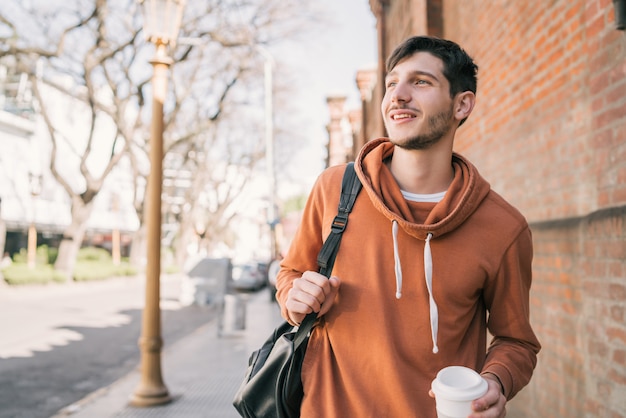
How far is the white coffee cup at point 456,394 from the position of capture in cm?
148

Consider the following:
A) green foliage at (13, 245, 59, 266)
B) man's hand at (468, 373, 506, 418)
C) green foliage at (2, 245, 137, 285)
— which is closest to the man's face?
man's hand at (468, 373, 506, 418)

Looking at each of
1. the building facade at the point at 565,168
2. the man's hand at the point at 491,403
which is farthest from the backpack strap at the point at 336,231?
the building facade at the point at 565,168

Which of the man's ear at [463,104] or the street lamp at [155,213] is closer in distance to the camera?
the man's ear at [463,104]

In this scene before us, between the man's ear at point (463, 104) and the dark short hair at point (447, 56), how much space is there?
0.06ft

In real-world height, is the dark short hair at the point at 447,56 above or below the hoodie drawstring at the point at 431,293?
above

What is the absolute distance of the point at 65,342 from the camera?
37.1 feet

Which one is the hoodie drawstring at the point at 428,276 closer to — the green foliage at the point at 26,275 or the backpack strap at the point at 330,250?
the backpack strap at the point at 330,250

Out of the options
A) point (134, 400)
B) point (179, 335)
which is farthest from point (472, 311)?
point (179, 335)

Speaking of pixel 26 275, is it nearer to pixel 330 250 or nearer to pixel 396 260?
pixel 330 250

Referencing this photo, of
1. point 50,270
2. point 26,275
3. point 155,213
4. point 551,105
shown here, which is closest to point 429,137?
point 551,105

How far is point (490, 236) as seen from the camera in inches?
73.7

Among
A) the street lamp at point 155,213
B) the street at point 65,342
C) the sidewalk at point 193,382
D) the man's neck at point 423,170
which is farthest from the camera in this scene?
the street at point 65,342

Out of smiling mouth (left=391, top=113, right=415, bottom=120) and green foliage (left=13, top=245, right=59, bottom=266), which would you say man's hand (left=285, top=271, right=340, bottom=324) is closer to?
smiling mouth (left=391, top=113, right=415, bottom=120)

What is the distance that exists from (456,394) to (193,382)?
7141mm
